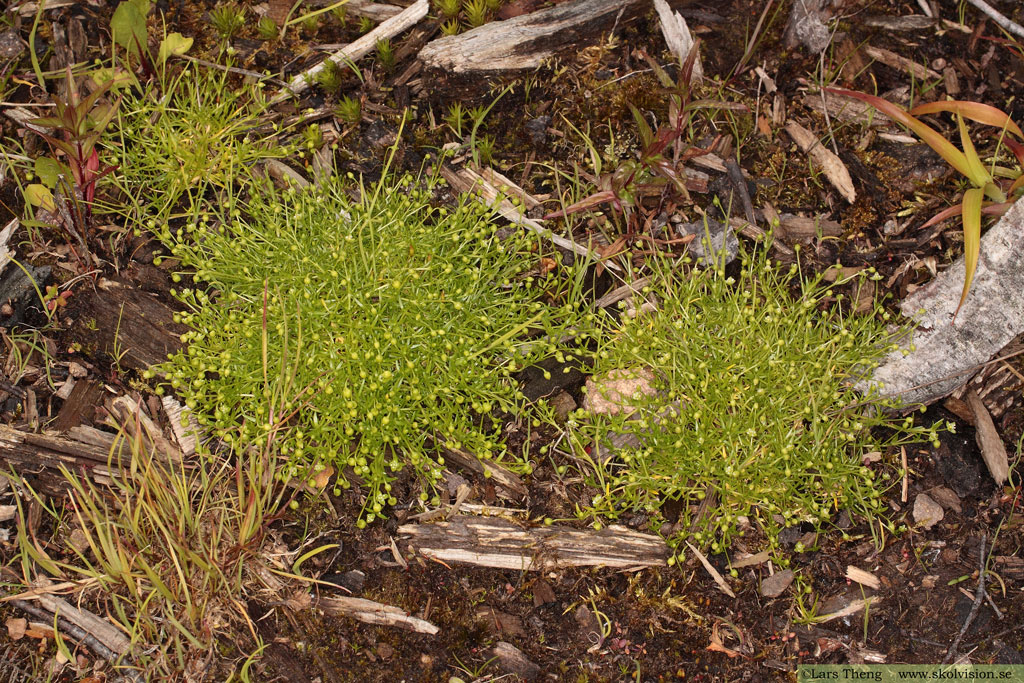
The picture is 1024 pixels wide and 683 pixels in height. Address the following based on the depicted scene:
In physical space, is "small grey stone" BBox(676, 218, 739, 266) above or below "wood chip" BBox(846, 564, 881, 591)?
above

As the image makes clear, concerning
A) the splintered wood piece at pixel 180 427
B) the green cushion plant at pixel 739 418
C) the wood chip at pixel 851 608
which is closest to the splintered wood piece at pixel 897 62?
the green cushion plant at pixel 739 418

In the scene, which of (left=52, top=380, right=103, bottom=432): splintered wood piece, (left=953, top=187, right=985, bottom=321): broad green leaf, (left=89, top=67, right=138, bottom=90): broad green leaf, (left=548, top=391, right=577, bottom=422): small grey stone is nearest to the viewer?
(left=953, top=187, right=985, bottom=321): broad green leaf

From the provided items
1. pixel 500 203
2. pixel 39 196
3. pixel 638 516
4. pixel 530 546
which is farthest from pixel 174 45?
pixel 638 516

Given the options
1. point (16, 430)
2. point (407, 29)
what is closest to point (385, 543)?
point (16, 430)

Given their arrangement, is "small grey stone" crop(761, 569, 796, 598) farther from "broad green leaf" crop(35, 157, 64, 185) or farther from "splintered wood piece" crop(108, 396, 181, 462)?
"broad green leaf" crop(35, 157, 64, 185)

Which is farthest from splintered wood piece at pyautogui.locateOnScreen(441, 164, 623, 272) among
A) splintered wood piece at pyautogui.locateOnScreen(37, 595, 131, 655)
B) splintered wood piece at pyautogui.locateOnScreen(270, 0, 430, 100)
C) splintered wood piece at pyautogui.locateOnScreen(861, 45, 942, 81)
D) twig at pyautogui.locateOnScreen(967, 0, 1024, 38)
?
splintered wood piece at pyautogui.locateOnScreen(37, 595, 131, 655)

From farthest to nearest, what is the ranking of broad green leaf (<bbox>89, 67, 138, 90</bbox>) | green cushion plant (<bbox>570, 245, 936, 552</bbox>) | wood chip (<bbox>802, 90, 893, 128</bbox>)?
wood chip (<bbox>802, 90, 893, 128</bbox>)
broad green leaf (<bbox>89, 67, 138, 90</bbox>)
green cushion plant (<bbox>570, 245, 936, 552</bbox>)

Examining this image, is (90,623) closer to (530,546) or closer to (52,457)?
(52,457)

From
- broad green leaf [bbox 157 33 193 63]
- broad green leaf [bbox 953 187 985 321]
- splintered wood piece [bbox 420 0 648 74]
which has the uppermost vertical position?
broad green leaf [bbox 157 33 193 63]
